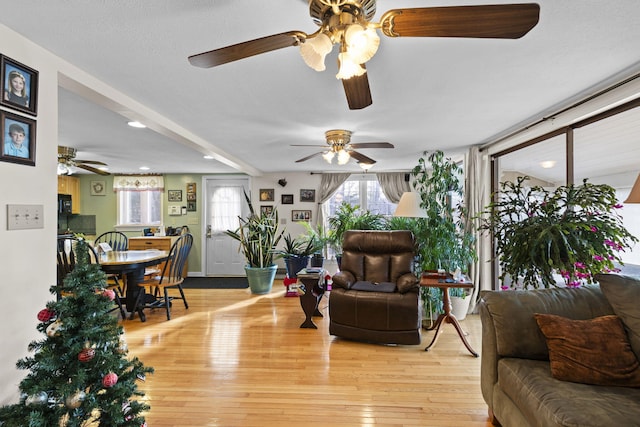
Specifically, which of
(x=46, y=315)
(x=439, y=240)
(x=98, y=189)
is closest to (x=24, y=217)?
(x=46, y=315)

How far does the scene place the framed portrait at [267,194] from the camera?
6.71m

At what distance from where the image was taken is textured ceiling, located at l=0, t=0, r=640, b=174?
1444mm

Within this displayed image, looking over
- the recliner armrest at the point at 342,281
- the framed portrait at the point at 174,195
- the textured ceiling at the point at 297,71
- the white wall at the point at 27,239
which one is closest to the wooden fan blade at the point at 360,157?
the textured ceiling at the point at 297,71

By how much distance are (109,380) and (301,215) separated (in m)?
5.31

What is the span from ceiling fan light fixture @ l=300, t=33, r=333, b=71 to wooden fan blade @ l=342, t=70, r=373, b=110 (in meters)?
0.42

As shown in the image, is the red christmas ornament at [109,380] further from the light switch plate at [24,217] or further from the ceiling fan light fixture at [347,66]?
the ceiling fan light fixture at [347,66]

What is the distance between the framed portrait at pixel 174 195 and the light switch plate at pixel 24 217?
5.26 meters

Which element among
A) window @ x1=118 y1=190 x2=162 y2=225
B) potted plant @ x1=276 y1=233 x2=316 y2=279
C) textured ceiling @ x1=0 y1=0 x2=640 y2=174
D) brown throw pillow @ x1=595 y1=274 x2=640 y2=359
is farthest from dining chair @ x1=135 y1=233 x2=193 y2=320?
brown throw pillow @ x1=595 y1=274 x2=640 y2=359

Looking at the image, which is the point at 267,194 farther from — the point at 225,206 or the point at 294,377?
the point at 294,377

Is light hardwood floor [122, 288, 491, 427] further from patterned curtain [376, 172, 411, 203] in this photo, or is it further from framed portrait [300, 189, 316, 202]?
framed portrait [300, 189, 316, 202]

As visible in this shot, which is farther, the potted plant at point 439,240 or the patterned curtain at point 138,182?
the patterned curtain at point 138,182

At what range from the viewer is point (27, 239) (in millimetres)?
1632

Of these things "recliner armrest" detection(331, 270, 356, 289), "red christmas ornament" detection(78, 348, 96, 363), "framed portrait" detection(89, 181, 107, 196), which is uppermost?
"framed portrait" detection(89, 181, 107, 196)

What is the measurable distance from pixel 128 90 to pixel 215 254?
4.90m
